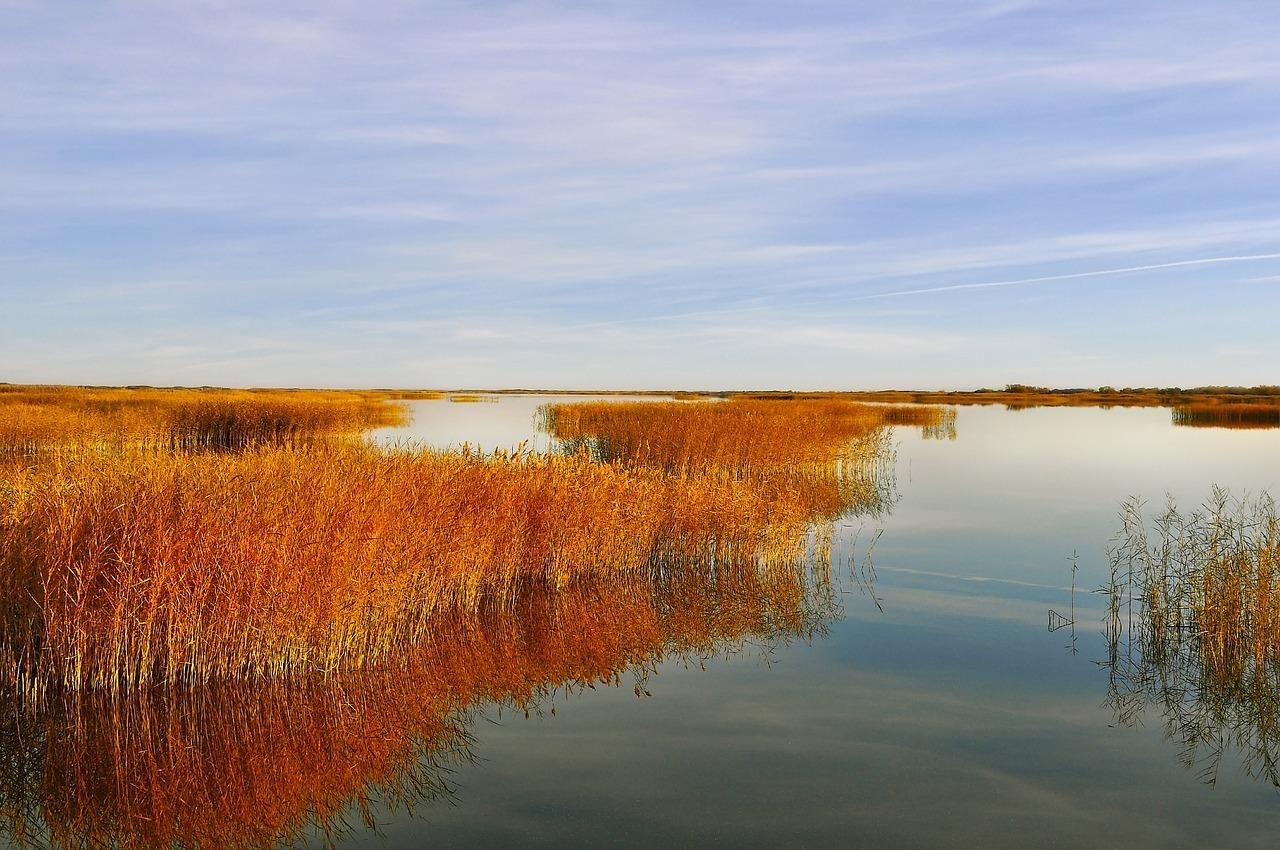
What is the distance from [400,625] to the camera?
8.73 m

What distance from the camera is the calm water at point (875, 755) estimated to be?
550 centimetres

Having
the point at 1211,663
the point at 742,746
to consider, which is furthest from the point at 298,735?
the point at 1211,663

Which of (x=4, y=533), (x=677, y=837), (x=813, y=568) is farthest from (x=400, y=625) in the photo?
(x=813, y=568)

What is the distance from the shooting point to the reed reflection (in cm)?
672

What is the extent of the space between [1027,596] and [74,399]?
36797 millimetres

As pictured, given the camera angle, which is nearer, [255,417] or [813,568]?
[813,568]

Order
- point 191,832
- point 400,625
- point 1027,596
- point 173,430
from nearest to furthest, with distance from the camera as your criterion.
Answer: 1. point 191,832
2. point 400,625
3. point 1027,596
4. point 173,430

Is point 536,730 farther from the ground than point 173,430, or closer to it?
closer to it

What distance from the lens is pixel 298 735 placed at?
655 cm

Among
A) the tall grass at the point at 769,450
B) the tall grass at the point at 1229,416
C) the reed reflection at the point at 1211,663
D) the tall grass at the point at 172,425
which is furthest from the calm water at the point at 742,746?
the tall grass at the point at 1229,416

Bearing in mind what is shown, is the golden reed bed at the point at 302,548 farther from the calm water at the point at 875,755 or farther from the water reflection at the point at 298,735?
the calm water at the point at 875,755

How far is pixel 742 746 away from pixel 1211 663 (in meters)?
4.47

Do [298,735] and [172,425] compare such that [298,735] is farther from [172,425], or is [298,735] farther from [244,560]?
[172,425]

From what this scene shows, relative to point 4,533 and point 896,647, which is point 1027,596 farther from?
point 4,533
